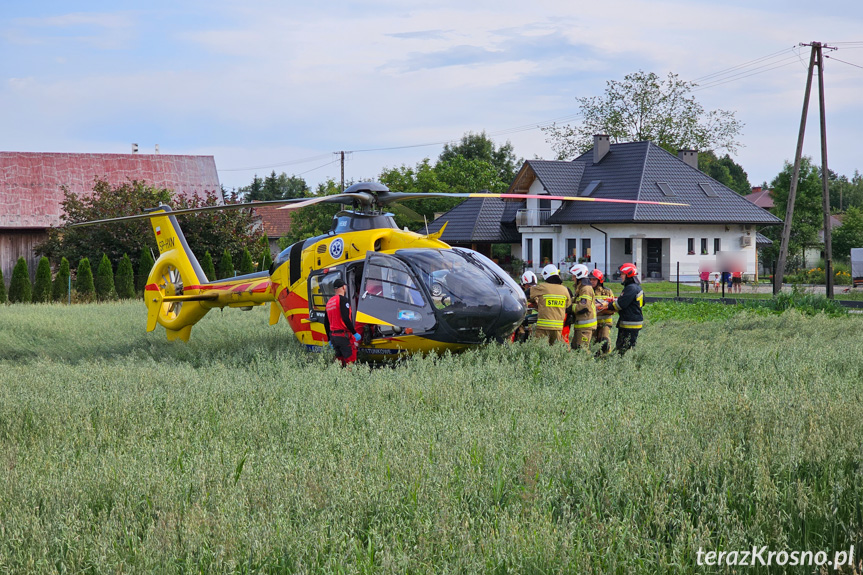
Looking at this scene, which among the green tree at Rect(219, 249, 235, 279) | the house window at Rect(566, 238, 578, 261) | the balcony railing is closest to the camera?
Answer: the green tree at Rect(219, 249, 235, 279)

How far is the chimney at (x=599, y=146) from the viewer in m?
49.3

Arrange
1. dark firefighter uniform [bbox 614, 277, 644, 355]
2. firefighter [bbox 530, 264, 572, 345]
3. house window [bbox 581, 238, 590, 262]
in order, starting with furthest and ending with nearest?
house window [bbox 581, 238, 590, 262], dark firefighter uniform [bbox 614, 277, 644, 355], firefighter [bbox 530, 264, 572, 345]

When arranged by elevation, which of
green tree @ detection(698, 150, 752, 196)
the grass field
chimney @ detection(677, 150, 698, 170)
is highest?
green tree @ detection(698, 150, 752, 196)

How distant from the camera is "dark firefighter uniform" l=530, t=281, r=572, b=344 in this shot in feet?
38.0

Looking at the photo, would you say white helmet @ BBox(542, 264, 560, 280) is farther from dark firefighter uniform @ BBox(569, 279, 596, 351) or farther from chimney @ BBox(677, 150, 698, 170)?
chimney @ BBox(677, 150, 698, 170)

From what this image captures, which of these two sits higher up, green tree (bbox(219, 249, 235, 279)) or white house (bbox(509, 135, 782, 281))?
white house (bbox(509, 135, 782, 281))

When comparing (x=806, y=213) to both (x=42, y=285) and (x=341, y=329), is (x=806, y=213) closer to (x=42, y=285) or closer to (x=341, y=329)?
(x=42, y=285)

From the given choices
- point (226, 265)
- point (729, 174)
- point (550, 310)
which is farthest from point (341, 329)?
point (729, 174)

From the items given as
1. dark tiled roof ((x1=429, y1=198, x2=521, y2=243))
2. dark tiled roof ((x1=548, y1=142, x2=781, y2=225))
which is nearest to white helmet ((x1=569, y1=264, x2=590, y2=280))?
dark tiled roof ((x1=548, y1=142, x2=781, y2=225))

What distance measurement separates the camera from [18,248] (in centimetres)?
3641

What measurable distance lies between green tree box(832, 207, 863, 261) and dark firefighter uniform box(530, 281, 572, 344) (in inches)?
2018

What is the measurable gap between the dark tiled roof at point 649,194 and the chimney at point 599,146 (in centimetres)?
41

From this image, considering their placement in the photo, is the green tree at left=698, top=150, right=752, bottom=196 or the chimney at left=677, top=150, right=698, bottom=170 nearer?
the chimney at left=677, top=150, right=698, bottom=170

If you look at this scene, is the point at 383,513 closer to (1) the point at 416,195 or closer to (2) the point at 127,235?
(1) the point at 416,195
